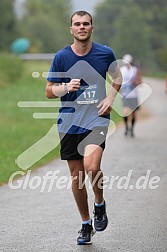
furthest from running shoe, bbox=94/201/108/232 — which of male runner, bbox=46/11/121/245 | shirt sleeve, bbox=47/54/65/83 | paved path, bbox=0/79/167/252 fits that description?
shirt sleeve, bbox=47/54/65/83

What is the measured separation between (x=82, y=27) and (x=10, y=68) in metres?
40.9

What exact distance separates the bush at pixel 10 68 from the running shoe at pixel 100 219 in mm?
37885

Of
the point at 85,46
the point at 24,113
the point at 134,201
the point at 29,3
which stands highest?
the point at 85,46

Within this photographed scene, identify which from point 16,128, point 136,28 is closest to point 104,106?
point 16,128

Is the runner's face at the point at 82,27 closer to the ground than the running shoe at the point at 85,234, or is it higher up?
higher up

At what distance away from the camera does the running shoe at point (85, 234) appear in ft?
24.6

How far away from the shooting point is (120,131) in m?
21.5

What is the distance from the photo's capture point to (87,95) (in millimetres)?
7367

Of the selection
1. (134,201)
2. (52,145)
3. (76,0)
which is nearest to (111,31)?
(76,0)

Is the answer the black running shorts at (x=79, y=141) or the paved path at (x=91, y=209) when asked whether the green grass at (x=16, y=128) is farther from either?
the black running shorts at (x=79, y=141)

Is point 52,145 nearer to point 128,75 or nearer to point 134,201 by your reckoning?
point 128,75

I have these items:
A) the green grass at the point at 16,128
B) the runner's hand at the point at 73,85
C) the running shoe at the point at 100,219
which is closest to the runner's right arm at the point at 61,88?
the runner's hand at the point at 73,85

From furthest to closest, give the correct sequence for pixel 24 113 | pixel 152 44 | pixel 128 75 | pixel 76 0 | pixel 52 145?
pixel 76 0, pixel 152 44, pixel 24 113, pixel 128 75, pixel 52 145

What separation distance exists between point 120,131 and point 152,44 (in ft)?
289
